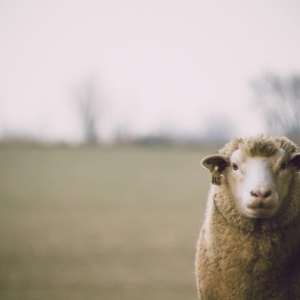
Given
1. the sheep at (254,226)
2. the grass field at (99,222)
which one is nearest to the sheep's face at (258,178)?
the sheep at (254,226)

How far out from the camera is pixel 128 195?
22938 mm

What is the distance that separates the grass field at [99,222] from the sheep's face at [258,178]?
1022cm

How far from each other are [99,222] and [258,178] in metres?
17.8

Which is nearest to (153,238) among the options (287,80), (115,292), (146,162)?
(115,292)

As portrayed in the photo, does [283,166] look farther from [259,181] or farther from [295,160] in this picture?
[259,181]

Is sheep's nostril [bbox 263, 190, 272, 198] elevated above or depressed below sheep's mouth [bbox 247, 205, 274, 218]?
above

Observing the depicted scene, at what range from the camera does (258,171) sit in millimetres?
2049

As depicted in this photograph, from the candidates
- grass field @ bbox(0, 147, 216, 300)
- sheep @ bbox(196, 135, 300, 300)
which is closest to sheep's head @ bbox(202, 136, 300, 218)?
sheep @ bbox(196, 135, 300, 300)

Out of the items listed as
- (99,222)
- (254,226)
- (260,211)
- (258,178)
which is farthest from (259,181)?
(99,222)

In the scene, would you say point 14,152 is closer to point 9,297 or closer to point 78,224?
point 78,224

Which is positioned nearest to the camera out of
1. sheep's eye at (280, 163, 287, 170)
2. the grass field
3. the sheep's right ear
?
sheep's eye at (280, 163, 287, 170)

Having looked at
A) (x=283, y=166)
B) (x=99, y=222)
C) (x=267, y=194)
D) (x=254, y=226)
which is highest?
(x=283, y=166)

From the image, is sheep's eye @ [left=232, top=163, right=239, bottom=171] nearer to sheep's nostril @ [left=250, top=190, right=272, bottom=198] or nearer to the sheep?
the sheep

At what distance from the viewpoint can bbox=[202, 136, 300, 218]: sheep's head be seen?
1982 mm
